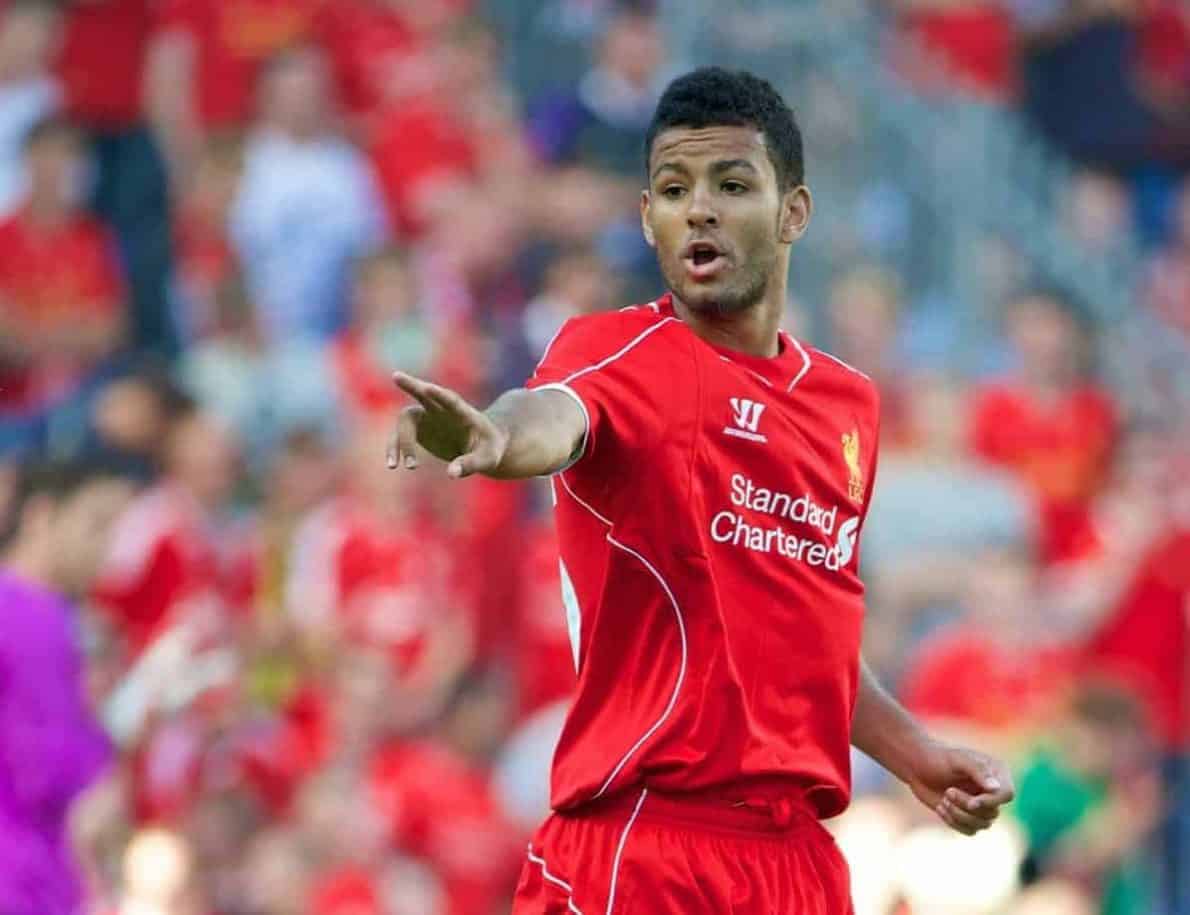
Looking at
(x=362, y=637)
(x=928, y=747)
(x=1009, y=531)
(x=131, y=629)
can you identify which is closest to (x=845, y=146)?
(x=1009, y=531)

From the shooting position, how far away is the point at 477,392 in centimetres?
1073

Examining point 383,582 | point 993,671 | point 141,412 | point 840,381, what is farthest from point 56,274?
point 840,381

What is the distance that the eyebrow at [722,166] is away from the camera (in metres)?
4.50

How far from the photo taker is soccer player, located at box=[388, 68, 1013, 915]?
440 cm

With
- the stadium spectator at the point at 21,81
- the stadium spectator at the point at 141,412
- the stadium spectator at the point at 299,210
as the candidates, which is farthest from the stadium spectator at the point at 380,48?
the stadium spectator at the point at 141,412

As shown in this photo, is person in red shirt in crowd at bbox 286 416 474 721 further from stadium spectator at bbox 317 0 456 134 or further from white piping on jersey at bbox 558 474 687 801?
white piping on jersey at bbox 558 474 687 801

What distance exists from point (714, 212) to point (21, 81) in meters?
8.01

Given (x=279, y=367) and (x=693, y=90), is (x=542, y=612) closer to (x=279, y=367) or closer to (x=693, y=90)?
(x=279, y=367)

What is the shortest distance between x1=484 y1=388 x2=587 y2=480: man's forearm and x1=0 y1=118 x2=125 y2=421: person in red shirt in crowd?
23.0ft

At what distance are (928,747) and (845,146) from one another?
8.54 meters

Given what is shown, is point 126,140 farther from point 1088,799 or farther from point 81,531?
point 1088,799

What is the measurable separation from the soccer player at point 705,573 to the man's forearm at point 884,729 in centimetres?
24

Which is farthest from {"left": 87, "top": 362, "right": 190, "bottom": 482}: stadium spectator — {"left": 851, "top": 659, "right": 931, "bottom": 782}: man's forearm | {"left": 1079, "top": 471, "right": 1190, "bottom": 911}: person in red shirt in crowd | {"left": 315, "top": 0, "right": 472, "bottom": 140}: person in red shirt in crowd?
{"left": 851, "top": 659, "right": 931, "bottom": 782}: man's forearm

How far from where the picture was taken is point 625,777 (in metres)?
4.45
